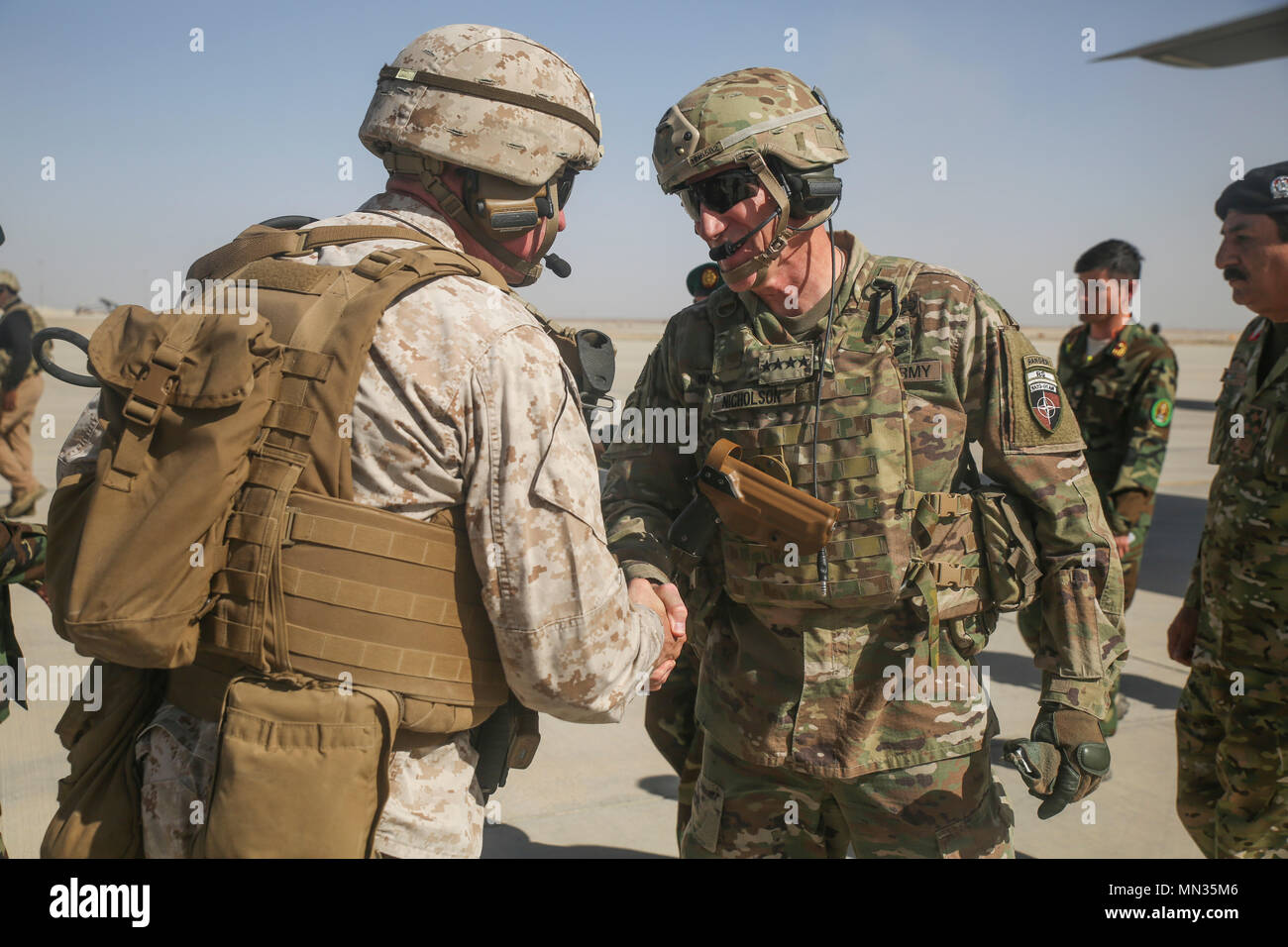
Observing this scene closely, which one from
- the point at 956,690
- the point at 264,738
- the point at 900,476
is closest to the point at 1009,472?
the point at 900,476

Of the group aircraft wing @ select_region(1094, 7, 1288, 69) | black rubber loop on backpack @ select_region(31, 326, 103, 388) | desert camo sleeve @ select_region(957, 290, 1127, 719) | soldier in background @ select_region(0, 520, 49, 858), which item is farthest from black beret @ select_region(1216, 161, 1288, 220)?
aircraft wing @ select_region(1094, 7, 1288, 69)

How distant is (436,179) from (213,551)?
0.83m

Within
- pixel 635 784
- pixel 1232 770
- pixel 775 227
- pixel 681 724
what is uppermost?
pixel 775 227

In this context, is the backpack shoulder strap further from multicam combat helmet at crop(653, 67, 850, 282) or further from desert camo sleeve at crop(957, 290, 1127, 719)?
desert camo sleeve at crop(957, 290, 1127, 719)

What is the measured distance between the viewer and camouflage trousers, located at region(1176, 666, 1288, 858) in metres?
3.14

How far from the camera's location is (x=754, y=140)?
7.71ft

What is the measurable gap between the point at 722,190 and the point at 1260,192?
2.16m

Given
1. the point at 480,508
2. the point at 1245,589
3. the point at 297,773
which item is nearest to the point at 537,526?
the point at 480,508

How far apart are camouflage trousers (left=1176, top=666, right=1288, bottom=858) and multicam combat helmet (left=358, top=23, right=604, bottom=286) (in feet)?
9.16

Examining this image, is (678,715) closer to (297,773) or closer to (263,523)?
(297,773)

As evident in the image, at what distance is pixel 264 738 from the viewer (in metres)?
1.56

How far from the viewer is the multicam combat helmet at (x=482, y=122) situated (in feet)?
6.21

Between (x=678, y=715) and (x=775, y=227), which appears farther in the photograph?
(x=678, y=715)
